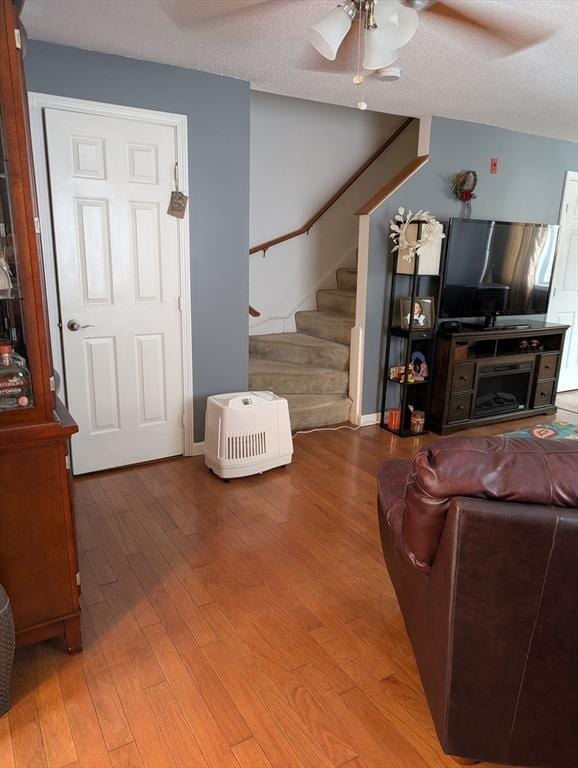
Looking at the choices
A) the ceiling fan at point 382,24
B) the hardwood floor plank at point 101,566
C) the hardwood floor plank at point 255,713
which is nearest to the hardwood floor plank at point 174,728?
the hardwood floor plank at point 255,713

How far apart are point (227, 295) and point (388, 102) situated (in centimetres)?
174

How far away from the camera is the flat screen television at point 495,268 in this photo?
13.3 ft

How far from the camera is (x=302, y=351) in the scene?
4.42 meters

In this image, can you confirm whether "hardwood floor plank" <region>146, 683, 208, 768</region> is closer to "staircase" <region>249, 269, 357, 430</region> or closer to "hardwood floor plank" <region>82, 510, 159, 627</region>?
"hardwood floor plank" <region>82, 510, 159, 627</region>

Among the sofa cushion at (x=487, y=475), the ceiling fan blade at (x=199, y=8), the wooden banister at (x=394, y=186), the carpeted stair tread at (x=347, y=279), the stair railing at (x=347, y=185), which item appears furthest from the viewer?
the carpeted stair tread at (x=347, y=279)

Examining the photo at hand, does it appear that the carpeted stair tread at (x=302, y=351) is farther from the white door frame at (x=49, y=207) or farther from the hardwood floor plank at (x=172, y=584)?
the hardwood floor plank at (x=172, y=584)

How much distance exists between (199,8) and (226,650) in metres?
2.59

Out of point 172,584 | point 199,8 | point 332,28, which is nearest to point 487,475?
point 172,584

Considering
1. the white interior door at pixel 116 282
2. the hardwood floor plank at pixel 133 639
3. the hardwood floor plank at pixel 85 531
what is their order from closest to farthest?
the hardwood floor plank at pixel 133 639
the hardwood floor plank at pixel 85 531
the white interior door at pixel 116 282

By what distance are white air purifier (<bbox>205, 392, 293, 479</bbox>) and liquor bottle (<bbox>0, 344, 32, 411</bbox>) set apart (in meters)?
1.54

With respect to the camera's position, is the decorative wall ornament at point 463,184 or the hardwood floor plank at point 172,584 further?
the decorative wall ornament at point 463,184

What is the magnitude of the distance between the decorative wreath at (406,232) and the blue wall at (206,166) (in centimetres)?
117

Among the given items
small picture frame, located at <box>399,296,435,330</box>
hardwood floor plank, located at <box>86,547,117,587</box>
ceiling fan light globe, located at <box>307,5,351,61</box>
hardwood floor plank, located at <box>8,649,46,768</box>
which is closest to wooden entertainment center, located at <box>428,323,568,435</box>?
small picture frame, located at <box>399,296,435,330</box>

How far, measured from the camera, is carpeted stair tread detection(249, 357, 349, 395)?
411cm
